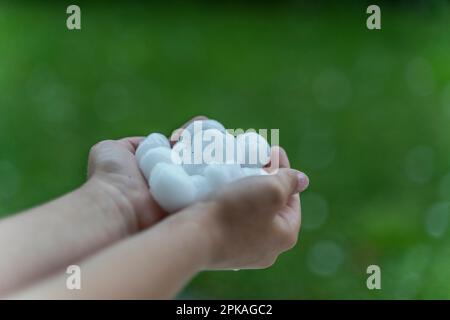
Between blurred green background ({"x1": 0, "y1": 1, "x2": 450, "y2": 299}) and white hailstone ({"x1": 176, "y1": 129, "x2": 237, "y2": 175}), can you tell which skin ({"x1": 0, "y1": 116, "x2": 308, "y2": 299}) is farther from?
blurred green background ({"x1": 0, "y1": 1, "x2": 450, "y2": 299})

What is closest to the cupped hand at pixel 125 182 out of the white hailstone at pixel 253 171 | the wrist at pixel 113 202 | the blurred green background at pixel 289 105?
the wrist at pixel 113 202

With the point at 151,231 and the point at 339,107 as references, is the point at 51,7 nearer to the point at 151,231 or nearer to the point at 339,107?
the point at 339,107

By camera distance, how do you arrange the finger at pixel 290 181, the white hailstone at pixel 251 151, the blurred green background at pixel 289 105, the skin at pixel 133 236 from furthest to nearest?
the blurred green background at pixel 289 105, the white hailstone at pixel 251 151, the finger at pixel 290 181, the skin at pixel 133 236

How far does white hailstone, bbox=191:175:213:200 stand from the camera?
0.69 meters

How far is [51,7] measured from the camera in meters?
1.74

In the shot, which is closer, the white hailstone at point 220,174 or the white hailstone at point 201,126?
the white hailstone at point 220,174

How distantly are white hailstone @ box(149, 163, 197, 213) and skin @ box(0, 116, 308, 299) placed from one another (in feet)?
0.08

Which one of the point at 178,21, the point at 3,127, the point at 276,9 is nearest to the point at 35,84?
the point at 3,127

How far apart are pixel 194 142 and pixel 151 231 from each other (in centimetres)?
20

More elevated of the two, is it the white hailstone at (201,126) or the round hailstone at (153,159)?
the white hailstone at (201,126)

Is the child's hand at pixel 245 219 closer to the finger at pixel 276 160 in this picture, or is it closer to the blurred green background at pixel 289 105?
the finger at pixel 276 160

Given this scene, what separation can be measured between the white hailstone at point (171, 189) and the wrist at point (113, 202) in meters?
0.04

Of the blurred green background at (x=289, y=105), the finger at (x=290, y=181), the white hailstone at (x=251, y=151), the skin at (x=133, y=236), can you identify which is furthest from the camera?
the blurred green background at (x=289, y=105)

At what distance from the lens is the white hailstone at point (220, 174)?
2.26ft
